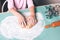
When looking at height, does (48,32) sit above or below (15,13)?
below

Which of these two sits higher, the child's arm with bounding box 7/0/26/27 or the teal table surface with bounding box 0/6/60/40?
the child's arm with bounding box 7/0/26/27

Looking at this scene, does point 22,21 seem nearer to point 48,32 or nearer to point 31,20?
point 31,20

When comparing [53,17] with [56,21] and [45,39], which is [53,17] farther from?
[45,39]

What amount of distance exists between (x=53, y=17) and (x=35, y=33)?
0.18 metres

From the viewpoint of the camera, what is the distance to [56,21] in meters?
1.08

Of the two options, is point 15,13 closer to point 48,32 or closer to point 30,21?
point 30,21

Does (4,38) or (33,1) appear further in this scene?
(33,1)

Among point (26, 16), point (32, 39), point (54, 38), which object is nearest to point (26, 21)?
point (26, 16)

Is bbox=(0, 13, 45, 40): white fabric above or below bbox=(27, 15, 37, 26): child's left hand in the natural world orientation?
below

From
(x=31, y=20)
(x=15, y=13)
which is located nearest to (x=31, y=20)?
(x=31, y=20)

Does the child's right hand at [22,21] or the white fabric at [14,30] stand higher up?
the child's right hand at [22,21]

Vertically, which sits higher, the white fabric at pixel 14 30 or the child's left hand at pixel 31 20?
the child's left hand at pixel 31 20

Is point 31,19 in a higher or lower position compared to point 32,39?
higher

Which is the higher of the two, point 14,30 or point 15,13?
point 15,13
